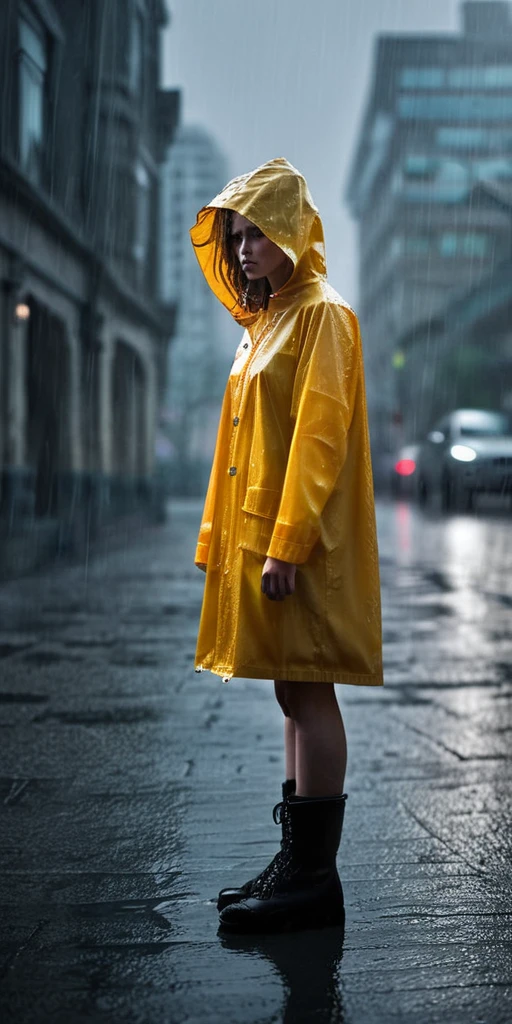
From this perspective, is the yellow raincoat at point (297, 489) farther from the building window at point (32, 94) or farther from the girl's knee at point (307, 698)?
the building window at point (32, 94)

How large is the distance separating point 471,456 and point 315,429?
57.9 feet

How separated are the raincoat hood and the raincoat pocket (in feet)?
1.69

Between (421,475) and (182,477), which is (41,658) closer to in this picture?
(421,475)

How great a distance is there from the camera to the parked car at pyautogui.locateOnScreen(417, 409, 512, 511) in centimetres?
2003

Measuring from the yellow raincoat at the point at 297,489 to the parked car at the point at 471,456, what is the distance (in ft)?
56.9

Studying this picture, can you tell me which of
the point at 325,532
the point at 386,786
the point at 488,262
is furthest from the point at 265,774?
the point at 488,262

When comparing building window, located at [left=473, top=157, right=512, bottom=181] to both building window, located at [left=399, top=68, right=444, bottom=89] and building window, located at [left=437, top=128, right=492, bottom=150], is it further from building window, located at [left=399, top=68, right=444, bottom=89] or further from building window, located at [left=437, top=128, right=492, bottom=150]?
building window, located at [left=399, top=68, right=444, bottom=89]

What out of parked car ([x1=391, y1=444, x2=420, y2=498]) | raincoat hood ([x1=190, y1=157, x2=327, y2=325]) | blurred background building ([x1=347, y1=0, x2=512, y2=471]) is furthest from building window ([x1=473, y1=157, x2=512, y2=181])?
raincoat hood ([x1=190, y1=157, x2=327, y2=325])

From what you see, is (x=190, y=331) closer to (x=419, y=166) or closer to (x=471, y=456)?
(x=419, y=166)

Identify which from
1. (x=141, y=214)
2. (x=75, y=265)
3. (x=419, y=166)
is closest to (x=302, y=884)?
(x=75, y=265)

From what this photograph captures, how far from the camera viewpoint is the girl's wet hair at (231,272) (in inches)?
119

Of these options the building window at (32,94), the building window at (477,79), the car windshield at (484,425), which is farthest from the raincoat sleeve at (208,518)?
the building window at (477,79)

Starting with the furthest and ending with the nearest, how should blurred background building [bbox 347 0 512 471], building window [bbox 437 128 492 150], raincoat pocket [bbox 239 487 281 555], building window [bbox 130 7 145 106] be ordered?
building window [bbox 437 128 492 150]
blurred background building [bbox 347 0 512 471]
building window [bbox 130 7 145 106]
raincoat pocket [bbox 239 487 281 555]

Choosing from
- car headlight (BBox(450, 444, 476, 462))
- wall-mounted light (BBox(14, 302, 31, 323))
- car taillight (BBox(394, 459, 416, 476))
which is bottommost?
car taillight (BBox(394, 459, 416, 476))
